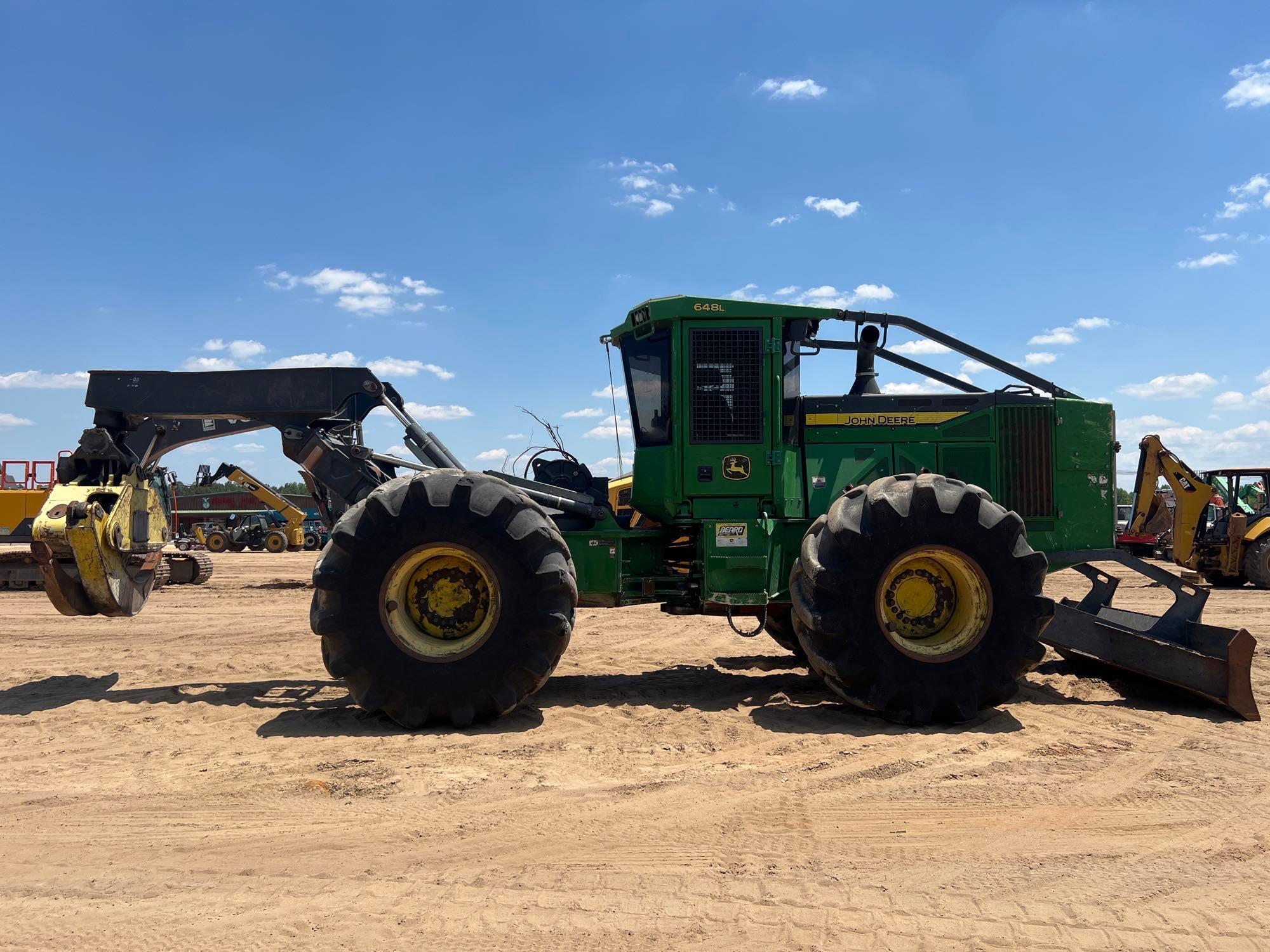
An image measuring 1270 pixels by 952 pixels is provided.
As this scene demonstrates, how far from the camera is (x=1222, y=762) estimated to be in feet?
16.5

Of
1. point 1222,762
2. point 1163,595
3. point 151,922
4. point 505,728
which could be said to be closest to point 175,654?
point 505,728

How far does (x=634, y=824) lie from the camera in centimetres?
405

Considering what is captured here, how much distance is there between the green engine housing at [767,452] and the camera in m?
6.78

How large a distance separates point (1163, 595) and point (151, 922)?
1721cm

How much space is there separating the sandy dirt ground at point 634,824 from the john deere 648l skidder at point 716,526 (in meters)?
0.49

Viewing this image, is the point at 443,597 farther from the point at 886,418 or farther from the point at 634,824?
the point at 886,418

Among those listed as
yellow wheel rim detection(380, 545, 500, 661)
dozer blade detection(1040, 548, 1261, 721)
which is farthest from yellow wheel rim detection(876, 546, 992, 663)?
yellow wheel rim detection(380, 545, 500, 661)

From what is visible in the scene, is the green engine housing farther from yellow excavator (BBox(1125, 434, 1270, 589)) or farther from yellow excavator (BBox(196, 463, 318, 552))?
yellow excavator (BBox(196, 463, 318, 552))

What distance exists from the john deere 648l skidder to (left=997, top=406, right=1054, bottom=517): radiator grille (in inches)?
0.7

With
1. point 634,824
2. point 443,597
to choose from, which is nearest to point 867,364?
point 443,597

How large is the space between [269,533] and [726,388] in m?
30.4

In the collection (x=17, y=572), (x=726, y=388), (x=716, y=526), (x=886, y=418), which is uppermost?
(x=726, y=388)

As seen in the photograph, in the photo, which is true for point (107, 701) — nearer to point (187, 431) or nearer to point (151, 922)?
point (187, 431)

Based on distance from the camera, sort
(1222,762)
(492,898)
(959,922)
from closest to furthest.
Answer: (959,922)
(492,898)
(1222,762)
